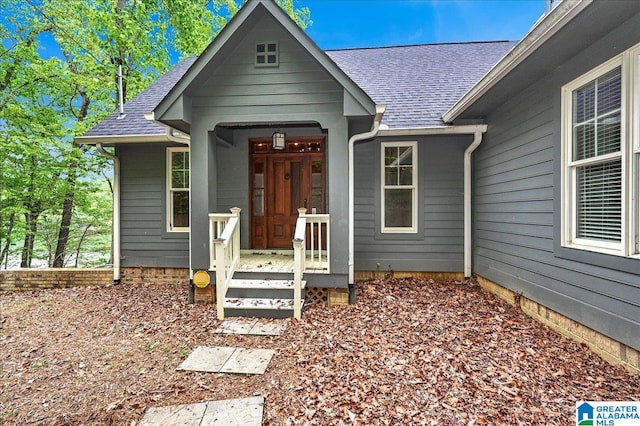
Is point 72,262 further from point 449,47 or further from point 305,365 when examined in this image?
point 449,47

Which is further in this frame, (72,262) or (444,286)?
(72,262)

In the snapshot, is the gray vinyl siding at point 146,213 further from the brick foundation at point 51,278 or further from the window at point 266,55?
the window at point 266,55

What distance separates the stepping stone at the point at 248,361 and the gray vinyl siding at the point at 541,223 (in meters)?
3.31

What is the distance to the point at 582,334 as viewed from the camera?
3291 millimetres

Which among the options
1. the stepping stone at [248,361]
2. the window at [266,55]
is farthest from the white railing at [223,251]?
the window at [266,55]

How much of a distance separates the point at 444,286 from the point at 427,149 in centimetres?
258

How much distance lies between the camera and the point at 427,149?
5.98 metres

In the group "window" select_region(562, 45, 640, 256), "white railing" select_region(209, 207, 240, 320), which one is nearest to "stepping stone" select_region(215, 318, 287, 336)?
"white railing" select_region(209, 207, 240, 320)

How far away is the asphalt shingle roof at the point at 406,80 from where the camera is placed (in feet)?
19.8

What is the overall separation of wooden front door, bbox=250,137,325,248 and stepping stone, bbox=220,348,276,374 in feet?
11.2

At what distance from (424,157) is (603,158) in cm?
310

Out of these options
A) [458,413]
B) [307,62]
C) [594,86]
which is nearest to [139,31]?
[307,62]

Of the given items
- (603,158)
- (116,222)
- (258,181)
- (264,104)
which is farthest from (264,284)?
(603,158)

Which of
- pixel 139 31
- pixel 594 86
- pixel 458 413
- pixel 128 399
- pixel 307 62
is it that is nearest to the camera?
pixel 458 413
